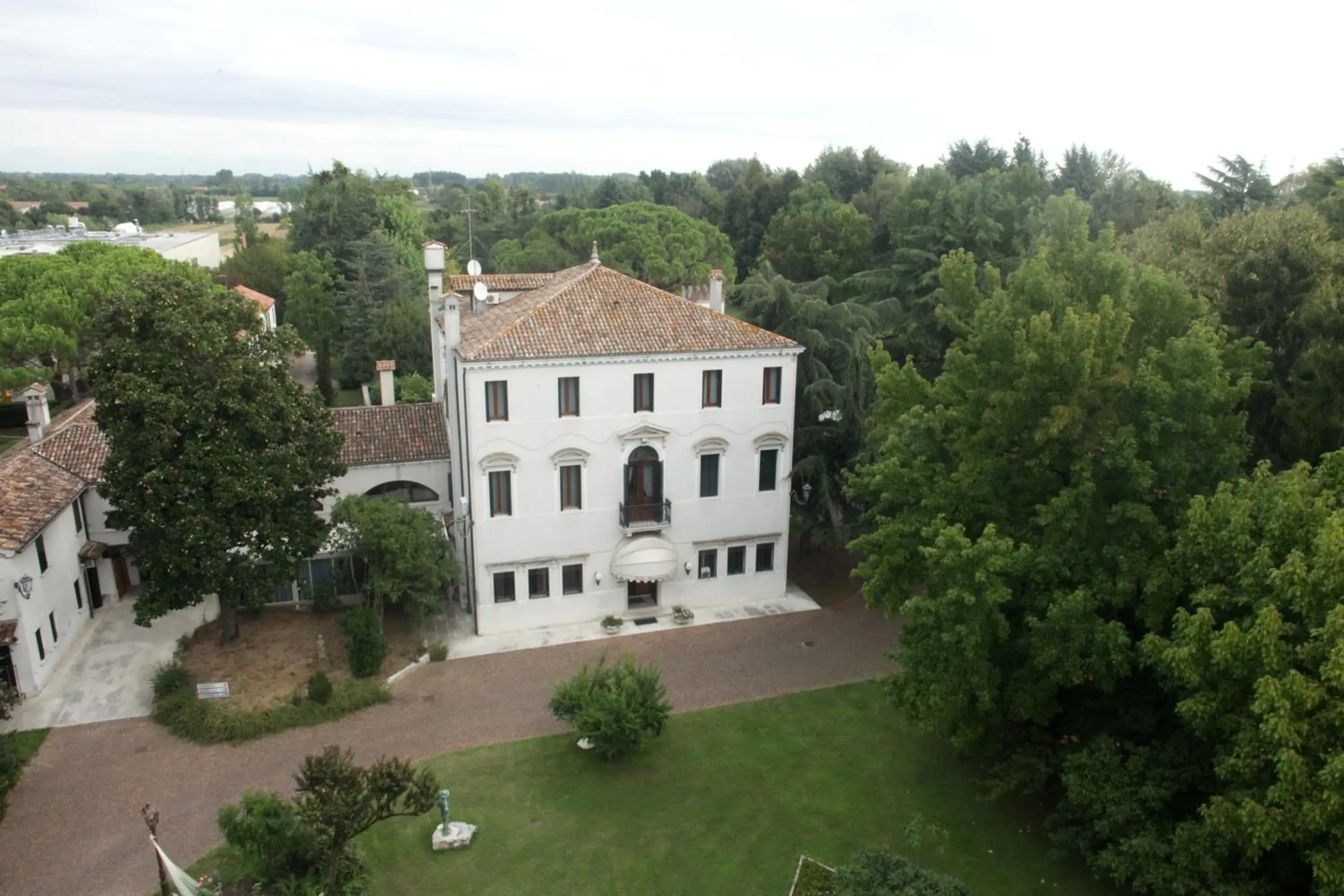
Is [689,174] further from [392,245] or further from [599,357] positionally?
[599,357]

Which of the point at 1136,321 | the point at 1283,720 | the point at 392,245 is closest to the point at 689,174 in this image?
the point at 392,245

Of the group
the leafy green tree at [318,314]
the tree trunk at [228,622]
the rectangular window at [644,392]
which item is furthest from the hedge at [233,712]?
the leafy green tree at [318,314]

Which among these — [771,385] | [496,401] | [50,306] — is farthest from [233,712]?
[50,306]

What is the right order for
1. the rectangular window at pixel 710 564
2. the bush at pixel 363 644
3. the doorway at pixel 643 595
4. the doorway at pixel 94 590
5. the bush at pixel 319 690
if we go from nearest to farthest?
the bush at pixel 319 690 → the bush at pixel 363 644 → the doorway at pixel 94 590 → the doorway at pixel 643 595 → the rectangular window at pixel 710 564

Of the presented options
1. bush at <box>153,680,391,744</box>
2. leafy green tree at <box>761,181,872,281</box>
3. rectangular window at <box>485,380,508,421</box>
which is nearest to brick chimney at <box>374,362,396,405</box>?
rectangular window at <box>485,380,508,421</box>

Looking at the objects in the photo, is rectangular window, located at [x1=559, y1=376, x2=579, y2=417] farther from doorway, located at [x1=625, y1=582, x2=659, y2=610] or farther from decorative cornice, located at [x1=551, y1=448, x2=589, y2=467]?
doorway, located at [x1=625, y1=582, x2=659, y2=610]

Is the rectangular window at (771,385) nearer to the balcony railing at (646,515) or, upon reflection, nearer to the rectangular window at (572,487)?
the balcony railing at (646,515)
